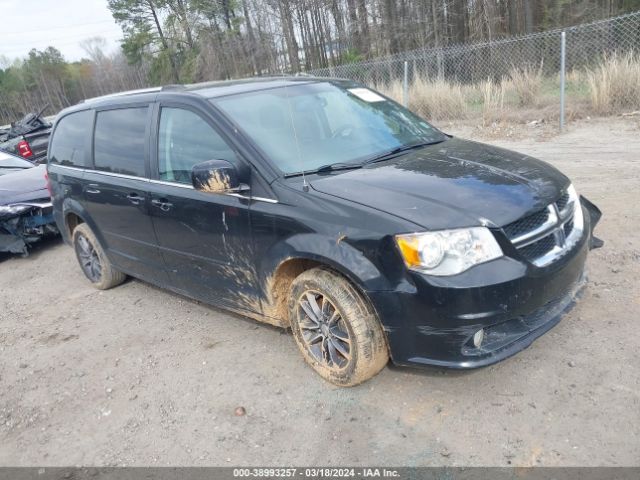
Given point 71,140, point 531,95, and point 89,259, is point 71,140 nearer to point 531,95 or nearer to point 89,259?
point 89,259

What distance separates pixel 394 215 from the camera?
2684 millimetres

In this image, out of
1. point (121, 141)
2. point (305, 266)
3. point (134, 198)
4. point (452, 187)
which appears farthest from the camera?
point (121, 141)

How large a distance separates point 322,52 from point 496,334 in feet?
110

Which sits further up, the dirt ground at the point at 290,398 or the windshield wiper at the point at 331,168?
the windshield wiper at the point at 331,168

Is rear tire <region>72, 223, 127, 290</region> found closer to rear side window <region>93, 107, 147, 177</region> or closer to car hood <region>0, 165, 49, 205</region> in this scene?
rear side window <region>93, 107, 147, 177</region>

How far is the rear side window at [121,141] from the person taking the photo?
4.05 m

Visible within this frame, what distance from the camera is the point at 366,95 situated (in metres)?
4.20

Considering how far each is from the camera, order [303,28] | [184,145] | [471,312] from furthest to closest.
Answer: [303,28]
[184,145]
[471,312]

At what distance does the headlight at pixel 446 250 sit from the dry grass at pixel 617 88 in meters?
9.35

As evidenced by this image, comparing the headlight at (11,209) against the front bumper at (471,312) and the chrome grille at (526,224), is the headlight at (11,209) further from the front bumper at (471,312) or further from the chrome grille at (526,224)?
the chrome grille at (526,224)

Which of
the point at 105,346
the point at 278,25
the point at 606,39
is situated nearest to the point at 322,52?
the point at 278,25

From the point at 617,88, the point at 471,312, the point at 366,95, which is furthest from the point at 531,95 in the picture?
the point at 471,312

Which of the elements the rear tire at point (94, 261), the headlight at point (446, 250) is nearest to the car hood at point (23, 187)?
the rear tire at point (94, 261)

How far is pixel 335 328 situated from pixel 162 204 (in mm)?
1659
